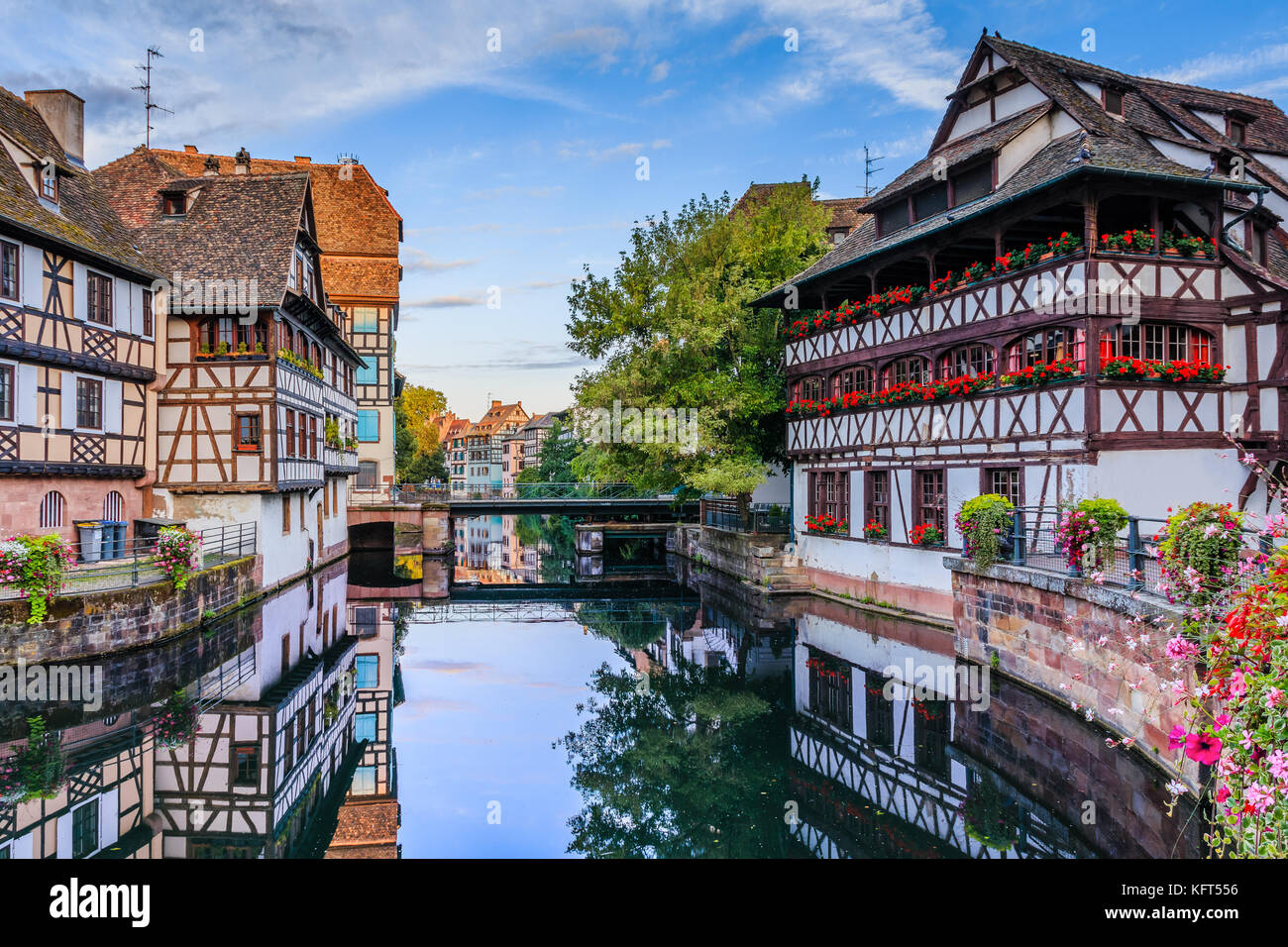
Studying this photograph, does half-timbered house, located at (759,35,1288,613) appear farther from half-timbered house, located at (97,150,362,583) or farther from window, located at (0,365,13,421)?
window, located at (0,365,13,421)

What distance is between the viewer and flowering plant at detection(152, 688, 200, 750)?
11367 mm

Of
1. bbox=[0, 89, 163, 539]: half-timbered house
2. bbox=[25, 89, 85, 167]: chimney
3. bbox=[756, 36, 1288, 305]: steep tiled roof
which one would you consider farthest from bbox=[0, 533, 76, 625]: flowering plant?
bbox=[756, 36, 1288, 305]: steep tiled roof

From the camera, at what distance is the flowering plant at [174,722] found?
37.3ft

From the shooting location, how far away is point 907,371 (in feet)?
68.2

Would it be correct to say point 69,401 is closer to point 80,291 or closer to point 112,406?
point 112,406

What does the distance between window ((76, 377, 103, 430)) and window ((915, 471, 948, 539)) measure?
721 inches

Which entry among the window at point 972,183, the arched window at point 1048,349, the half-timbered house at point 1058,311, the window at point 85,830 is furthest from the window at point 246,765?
the window at point 972,183

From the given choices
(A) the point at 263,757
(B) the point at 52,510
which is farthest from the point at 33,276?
(A) the point at 263,757

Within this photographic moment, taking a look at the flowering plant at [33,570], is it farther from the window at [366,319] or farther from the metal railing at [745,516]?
the window at [366,319]

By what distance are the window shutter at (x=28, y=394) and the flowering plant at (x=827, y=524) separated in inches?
708

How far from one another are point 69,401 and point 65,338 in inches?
51.7
